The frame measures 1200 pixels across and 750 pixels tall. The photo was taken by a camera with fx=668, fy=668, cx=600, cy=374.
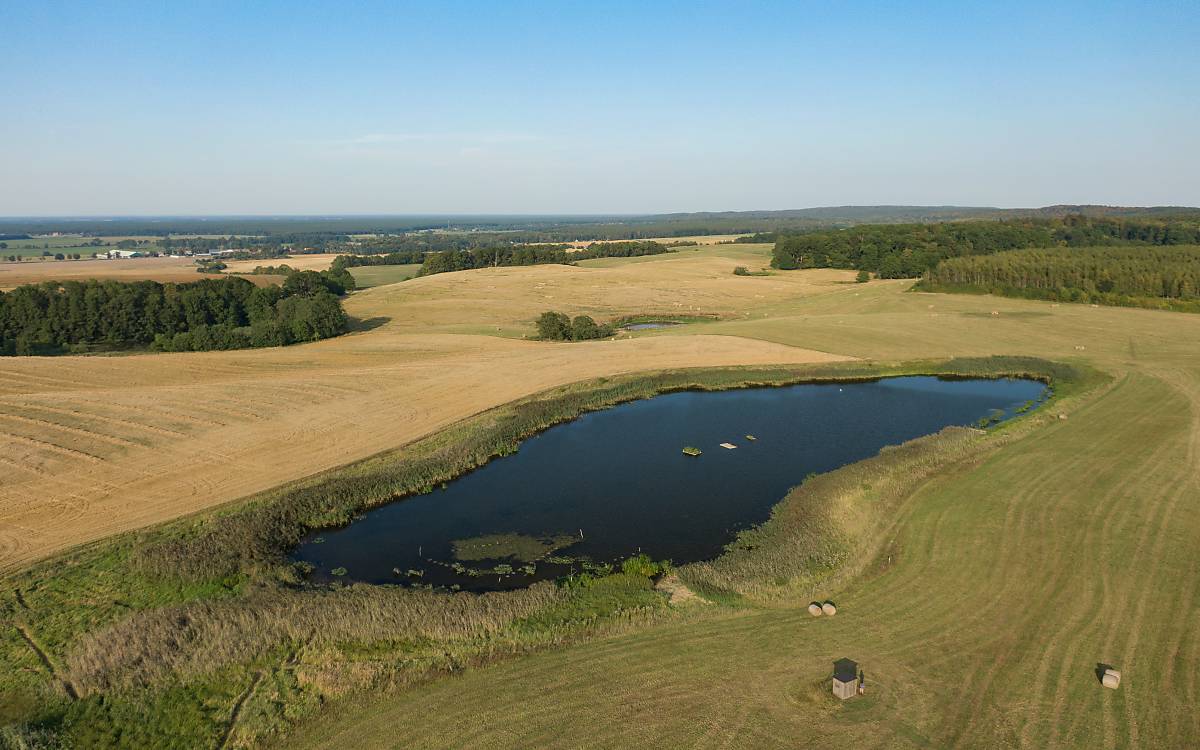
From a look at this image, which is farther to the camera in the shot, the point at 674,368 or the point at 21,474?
the point at 674,368

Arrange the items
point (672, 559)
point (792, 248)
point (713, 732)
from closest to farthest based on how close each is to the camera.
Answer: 1. point (713, 732)
2. point (672, 559)
3. point (792, 248)

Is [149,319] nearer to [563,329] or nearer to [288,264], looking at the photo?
[563,329]

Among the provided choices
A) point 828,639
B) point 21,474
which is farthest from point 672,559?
point 21,474

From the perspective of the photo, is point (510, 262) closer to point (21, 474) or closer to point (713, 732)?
point (21, 474)

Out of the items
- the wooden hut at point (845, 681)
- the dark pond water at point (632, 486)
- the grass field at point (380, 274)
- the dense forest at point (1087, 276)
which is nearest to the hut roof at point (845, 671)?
the wooden hut at point (845, 681)

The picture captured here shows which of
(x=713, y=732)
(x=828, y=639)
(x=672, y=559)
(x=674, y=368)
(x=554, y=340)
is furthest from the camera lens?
(x=554, y=340)

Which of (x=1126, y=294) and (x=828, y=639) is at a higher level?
(x=1126, y=294)

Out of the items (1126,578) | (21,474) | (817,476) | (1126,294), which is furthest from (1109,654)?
(1126,294)
